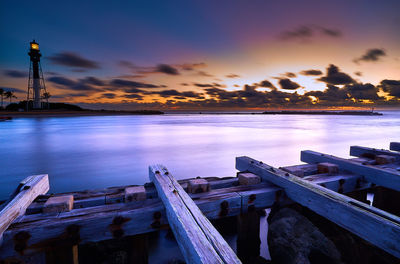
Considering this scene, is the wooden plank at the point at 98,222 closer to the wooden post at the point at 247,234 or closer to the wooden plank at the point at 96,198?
the wooden plank at the point at 96,198

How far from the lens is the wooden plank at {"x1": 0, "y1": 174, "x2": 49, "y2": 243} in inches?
63.3

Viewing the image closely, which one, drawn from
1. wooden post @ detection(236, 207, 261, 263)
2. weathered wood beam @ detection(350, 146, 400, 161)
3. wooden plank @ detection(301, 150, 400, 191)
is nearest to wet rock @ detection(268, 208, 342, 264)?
wooden post @ detection(236, 207, 261, 263)

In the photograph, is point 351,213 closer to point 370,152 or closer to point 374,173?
point 374,173

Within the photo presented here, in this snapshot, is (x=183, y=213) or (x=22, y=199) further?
(x=22, y=199)

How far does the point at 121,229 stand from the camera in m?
1.80

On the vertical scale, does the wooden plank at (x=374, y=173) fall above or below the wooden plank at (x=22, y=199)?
above

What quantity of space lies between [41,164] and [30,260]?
781 centimetres

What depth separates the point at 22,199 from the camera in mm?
1894

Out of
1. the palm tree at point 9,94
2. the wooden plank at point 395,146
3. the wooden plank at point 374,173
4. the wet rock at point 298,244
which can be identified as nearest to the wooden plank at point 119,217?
the wet rock at point 298,244

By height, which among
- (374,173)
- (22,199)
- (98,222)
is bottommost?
(98,222)

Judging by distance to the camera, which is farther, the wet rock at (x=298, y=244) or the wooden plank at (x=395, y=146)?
the wooden plank at (x=395, y=146)

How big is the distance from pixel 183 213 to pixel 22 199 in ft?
5.14

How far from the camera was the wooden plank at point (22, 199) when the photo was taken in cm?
161

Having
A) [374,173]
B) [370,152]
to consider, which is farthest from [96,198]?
[370,152]
